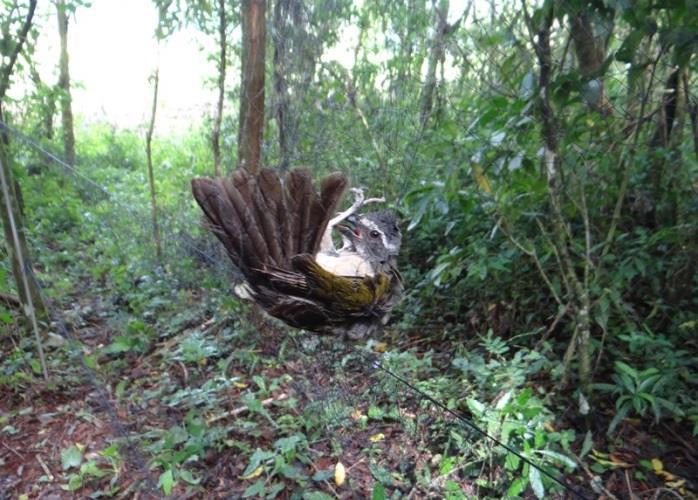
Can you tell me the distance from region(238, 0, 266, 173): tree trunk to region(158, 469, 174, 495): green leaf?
133cm

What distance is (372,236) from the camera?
5.26 feet

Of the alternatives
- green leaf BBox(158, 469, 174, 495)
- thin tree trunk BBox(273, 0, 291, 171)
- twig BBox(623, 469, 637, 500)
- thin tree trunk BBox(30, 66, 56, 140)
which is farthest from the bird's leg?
thin tree trunk BBox(30, 66, 56, 140)

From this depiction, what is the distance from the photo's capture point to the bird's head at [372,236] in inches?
62.9

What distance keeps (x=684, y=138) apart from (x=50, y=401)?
11.2 ft

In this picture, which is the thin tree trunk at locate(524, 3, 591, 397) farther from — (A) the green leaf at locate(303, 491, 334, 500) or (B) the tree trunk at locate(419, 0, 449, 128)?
(A) the green leaf at locate(303, 491, 334, 500)

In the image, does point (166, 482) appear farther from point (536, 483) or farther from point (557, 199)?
point (557, 199)

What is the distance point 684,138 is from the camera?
2.45 meters

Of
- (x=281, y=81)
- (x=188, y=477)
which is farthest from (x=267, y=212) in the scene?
(x=188, y=477)

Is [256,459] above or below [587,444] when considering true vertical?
below

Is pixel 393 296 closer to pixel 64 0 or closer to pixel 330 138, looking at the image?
pixel 330 138

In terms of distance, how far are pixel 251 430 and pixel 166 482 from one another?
0.46m

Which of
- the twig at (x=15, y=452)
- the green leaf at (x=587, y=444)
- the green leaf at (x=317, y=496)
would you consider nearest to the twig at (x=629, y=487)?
the green leaf at (x=587, y=444)

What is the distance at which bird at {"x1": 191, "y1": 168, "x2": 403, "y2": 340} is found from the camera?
1344 millimetres

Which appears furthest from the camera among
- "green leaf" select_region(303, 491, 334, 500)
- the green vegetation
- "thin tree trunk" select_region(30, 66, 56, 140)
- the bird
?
"thin tree trunk" select_region(30, 66, 56, 140)
